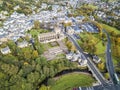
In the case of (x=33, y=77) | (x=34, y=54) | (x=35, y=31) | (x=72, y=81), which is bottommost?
(x=72, y=81)

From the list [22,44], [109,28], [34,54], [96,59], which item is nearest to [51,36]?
[22,44]

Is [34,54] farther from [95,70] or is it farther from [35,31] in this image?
[35,31]

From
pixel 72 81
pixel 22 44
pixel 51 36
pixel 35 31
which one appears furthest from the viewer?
pixel 35 31

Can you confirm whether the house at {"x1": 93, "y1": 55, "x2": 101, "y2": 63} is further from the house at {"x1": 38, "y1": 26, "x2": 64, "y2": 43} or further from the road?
the house at {"x1": 38, "y1": 26, "x2": 64, "y2": 43}

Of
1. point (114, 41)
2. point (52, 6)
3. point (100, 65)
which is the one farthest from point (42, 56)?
point (52, 6)

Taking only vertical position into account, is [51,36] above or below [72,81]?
above

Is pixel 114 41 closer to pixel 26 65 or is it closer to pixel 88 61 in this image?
pixel 88 61

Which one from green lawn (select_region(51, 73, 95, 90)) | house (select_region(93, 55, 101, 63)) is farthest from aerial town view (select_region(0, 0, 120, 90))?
house (select_region(93, 55, 101, 63))

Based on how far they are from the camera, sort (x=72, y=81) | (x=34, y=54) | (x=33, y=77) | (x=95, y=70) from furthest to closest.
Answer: (x=34, y=54), (x=95, y=70), (x=72, y=81), (x=33, y=77)
